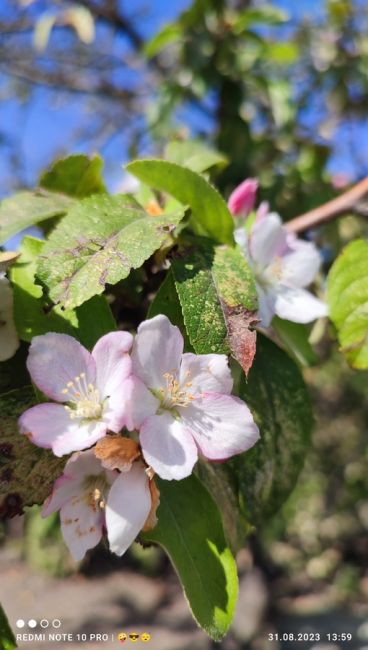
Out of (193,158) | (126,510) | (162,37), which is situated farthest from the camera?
(162,37)

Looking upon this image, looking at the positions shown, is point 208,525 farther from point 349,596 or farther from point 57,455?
point 349,596

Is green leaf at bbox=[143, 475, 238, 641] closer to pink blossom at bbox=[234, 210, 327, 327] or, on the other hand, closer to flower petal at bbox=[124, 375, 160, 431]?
flower petal at bbox=[124, 375, 160, 431]

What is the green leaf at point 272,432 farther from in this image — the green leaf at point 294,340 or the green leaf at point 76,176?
the green leaf at point 76,176

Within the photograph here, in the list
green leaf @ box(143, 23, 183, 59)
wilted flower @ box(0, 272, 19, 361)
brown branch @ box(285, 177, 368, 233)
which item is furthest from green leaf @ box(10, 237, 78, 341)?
green leaf @ box(143, 23, 183, 59)

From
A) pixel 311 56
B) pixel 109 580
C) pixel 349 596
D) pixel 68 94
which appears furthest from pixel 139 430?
pixel 109 580

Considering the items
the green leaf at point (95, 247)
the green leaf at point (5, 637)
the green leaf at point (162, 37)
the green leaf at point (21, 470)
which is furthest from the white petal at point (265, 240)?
the green leaf at point (162, 37)

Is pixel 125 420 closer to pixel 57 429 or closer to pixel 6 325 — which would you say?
pixel 57 429

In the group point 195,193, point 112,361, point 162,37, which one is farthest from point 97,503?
point 162,37
